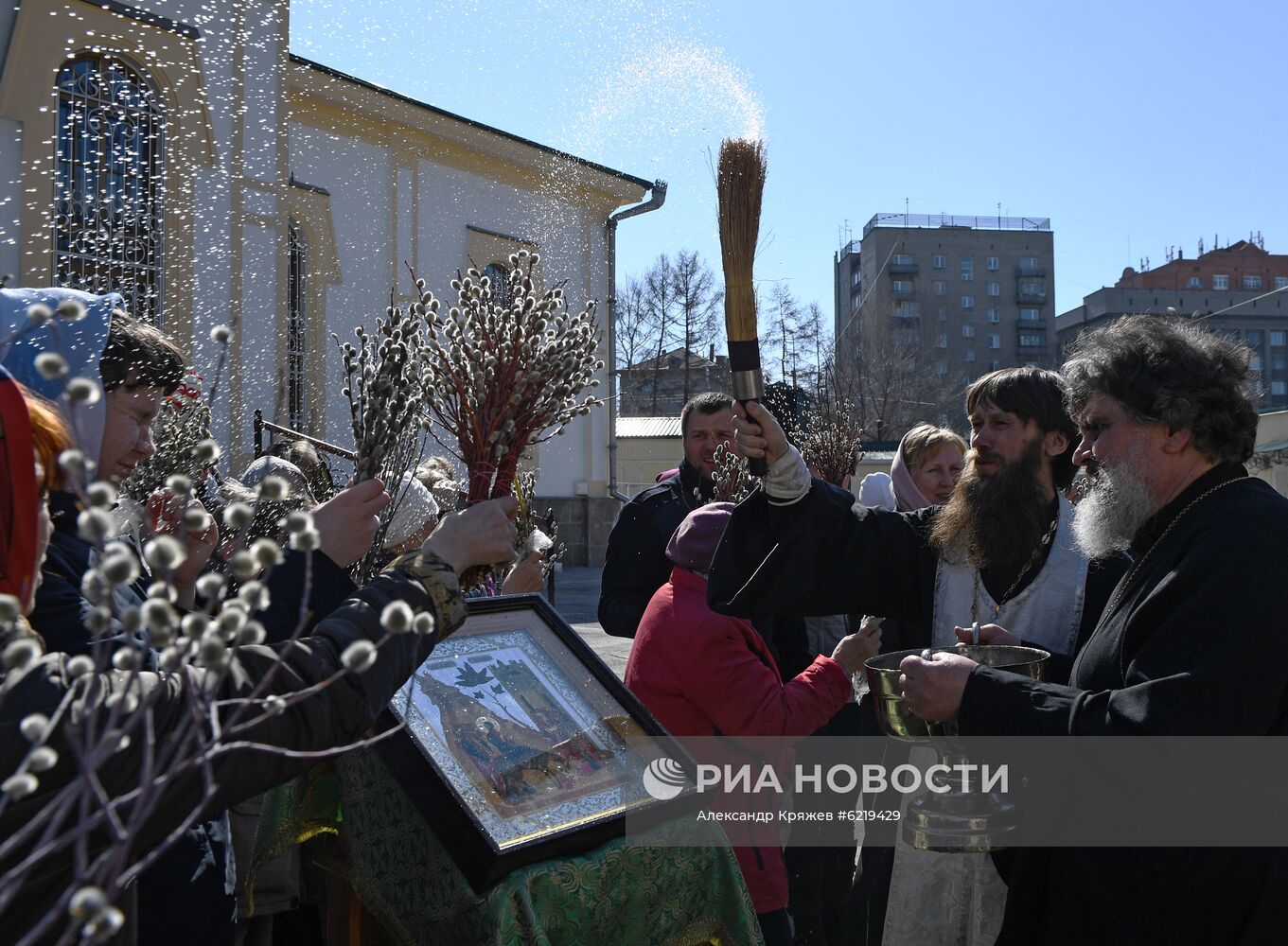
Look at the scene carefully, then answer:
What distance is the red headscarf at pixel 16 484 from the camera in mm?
1089

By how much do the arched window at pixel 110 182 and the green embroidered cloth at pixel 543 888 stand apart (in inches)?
284

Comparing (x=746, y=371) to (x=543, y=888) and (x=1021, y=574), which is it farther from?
(x=543, y=888)

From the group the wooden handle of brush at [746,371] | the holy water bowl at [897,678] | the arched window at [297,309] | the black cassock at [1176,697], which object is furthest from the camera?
the arched window at [297,309]

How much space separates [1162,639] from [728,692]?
1.17 m

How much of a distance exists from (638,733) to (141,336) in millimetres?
1299

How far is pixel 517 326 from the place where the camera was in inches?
83.4

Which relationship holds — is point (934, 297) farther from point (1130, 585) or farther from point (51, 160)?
point (1130, 585)

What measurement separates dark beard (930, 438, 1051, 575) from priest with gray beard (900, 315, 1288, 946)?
324 mm

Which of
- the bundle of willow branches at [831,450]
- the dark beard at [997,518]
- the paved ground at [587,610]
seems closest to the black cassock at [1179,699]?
the dark beard at [997,518]

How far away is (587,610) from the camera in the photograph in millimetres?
14156

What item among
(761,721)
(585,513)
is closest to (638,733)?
(761,721)

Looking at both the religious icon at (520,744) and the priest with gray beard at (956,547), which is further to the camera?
the priest with gray beard at (956,547)

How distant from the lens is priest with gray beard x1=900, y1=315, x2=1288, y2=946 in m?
1.86

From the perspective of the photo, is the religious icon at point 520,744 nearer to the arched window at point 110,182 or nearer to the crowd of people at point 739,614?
the crowd of people at point 739,614
